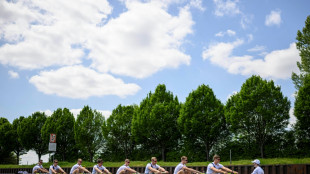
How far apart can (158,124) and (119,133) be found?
32.3ft

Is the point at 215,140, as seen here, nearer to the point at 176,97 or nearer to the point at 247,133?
the point at 247,133

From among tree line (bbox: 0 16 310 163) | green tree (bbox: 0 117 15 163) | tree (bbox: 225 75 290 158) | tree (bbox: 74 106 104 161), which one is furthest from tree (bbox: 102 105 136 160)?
green tree (bbox: 0 117 15 163)

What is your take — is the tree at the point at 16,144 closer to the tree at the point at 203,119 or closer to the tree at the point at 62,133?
the tree at the point at 62,133

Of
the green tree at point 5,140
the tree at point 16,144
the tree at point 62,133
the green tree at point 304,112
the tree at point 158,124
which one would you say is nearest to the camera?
the green tree at point 304,112

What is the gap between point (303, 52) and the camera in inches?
1795

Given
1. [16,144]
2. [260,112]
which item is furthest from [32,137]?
[260,112]

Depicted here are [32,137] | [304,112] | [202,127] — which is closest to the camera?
[304,112]

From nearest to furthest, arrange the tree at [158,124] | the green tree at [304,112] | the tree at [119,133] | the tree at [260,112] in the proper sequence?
the green tree at [304,112]
the tree at [260,112]
the tree at [158,124]
the tree at [119,133]

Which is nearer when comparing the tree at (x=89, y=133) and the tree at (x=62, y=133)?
the tree at (x=89, y=133)

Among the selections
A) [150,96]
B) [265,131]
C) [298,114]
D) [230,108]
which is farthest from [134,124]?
[298,114]

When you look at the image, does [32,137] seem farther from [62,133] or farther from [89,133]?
[89,133]

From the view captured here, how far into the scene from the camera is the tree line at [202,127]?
42.3 metres

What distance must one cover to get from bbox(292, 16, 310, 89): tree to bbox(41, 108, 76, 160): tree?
4636cm

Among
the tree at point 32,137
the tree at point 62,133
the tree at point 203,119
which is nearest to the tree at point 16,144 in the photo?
the tree at point 32,137
